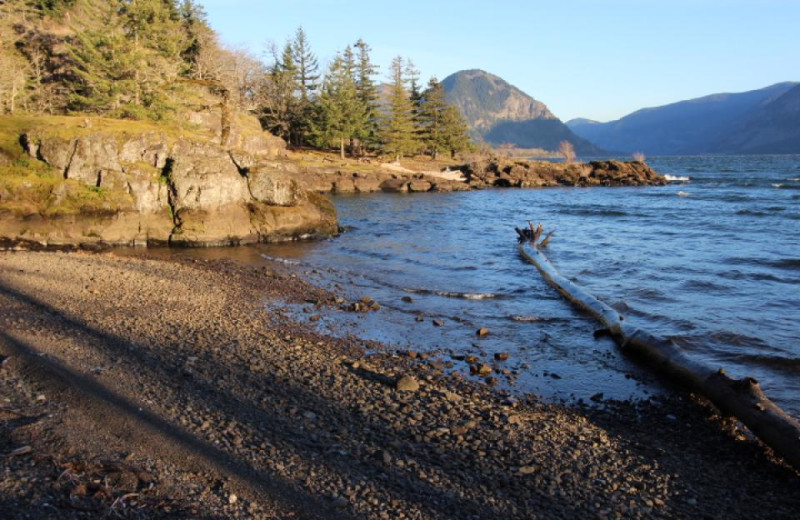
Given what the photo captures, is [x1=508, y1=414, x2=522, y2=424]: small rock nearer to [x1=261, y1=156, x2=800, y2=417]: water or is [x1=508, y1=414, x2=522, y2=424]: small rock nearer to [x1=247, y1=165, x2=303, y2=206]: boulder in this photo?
[x1=261, y1=156, x2=800, y2=417]: water

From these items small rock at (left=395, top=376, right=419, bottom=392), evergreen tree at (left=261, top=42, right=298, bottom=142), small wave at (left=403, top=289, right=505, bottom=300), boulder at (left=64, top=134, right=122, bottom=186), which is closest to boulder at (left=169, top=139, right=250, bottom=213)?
boulder at (left=64, top=134, right=122, bottom=186)

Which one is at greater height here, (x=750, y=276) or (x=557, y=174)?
(x=557, y=174)

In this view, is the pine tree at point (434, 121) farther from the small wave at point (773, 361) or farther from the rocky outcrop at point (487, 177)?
the small wave at point (773, 361)

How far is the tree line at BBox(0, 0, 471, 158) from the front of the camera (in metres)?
27.9

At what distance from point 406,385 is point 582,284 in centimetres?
1064

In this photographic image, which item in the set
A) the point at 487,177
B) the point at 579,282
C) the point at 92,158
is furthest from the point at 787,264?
the point at 487,177

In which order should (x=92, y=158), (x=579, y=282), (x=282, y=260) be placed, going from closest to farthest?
(x=579, y=282), (x=282, y=260), (x=92, y=158)

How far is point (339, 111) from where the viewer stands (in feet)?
202

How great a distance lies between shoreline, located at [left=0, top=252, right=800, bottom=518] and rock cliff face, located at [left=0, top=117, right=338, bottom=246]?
456 inches

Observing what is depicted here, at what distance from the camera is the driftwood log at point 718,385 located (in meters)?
6.53

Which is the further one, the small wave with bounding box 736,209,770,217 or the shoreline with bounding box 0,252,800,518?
the small wave with bounding box 736,209,770,217

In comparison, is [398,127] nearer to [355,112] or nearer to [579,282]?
[355,112]

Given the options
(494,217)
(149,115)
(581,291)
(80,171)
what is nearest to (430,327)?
(581,291)

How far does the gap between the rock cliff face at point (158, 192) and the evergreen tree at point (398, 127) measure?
45.1 meters
